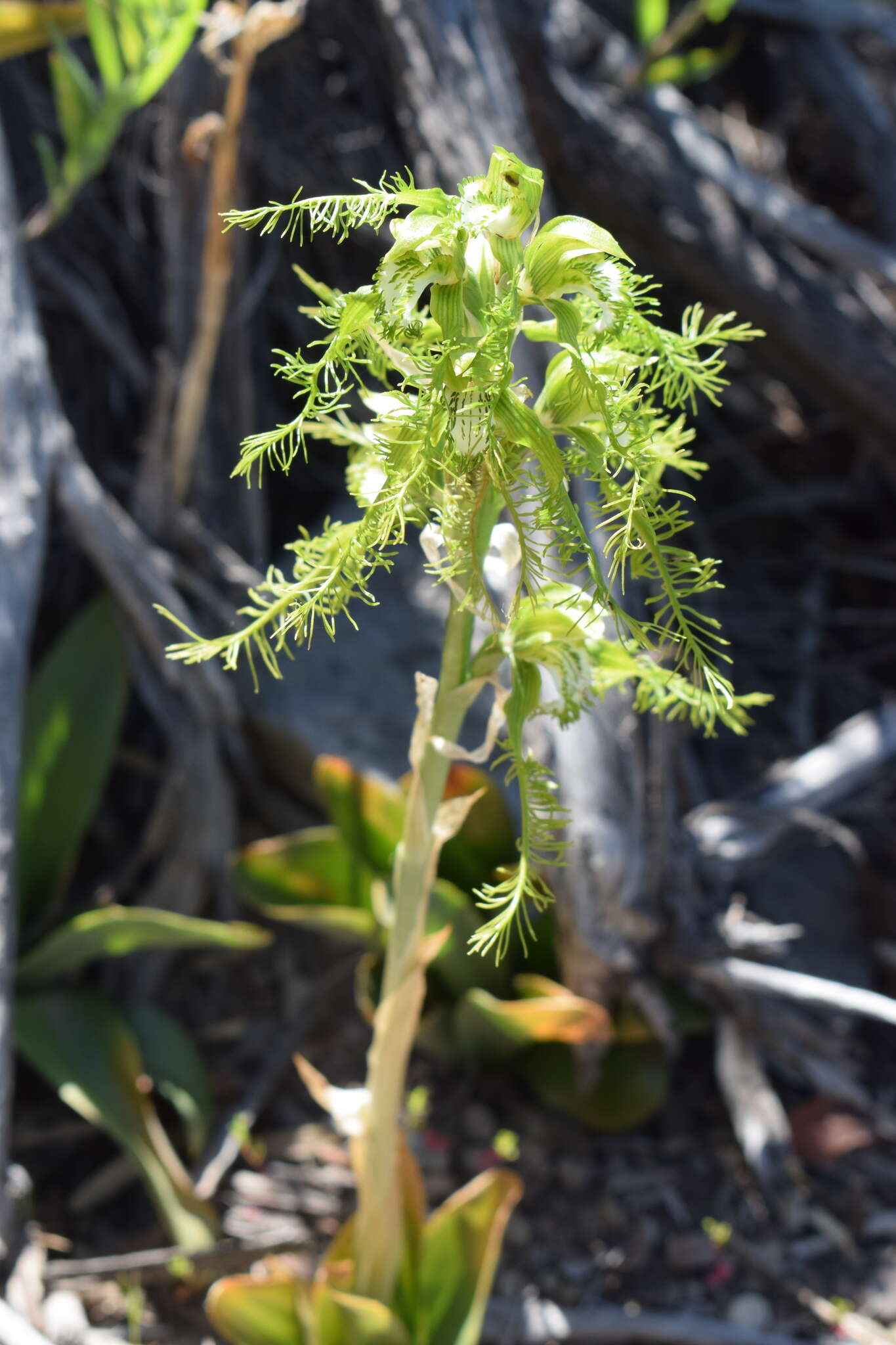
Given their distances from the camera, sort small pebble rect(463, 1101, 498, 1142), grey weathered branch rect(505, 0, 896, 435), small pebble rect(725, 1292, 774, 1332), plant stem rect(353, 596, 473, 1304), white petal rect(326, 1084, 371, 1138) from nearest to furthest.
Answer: plant stem rect(353, 596, 473, 1304), white petal rect(326, 1084, 371, 1138), small pebble rect(725, 1292, 774, 1332), small pebble rect(463, 1101, 498, 1142), grey weathered branch rect(505, 0, 896, 435)

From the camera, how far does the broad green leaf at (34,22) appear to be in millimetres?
1722

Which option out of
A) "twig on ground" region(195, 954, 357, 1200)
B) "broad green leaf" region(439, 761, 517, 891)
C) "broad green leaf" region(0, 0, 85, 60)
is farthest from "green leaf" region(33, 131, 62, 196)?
"twig on ground" region(195, 954, 357, 1200)

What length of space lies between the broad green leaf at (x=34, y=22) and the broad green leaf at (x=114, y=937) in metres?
1.47

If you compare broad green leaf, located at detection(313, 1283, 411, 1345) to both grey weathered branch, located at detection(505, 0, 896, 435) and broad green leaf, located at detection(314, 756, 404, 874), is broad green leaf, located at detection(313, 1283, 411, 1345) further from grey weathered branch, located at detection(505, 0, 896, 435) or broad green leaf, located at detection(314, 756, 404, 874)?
grey weathered branch, located at detection(505, 0, 896, 435)

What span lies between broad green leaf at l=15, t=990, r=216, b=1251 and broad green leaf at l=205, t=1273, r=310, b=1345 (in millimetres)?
208

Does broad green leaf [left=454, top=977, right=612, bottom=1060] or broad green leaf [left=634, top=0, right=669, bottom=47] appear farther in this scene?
broad green leaf [left=634, top=0, right=669, bottom=47]

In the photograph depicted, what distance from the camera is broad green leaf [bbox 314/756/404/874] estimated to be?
158cm

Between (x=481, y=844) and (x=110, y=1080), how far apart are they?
663 millimetres

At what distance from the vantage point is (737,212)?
6.97ft

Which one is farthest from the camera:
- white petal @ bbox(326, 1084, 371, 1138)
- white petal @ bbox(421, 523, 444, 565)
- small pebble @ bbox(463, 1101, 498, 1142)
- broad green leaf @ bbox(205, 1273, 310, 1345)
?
small pebble @ bbox(463, 1101, 498, 1142)

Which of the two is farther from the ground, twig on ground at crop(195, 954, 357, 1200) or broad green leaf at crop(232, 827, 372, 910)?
broad green leaf at crop(232, 827, 372, 910)

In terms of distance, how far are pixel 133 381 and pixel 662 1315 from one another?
1.90 metres

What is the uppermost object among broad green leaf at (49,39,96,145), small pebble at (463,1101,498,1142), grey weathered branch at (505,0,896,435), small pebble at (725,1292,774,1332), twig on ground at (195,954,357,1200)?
broad green leaf at (49,39,96,145)

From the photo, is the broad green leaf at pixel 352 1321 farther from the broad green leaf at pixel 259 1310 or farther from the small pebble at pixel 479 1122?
the small pebble at pixel 479 1122
